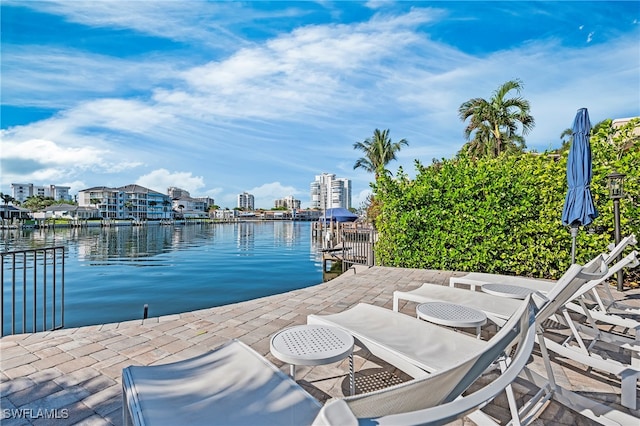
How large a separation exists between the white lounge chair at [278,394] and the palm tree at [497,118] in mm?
16297

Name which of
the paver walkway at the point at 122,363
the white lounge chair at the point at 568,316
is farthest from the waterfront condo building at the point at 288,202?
the white lounge chair at the point at 568,316

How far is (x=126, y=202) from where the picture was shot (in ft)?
254

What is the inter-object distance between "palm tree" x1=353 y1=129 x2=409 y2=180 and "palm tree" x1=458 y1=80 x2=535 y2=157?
12.5m

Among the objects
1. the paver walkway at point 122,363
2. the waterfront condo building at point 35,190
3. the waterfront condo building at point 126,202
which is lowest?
the paver walkway at point 122,363

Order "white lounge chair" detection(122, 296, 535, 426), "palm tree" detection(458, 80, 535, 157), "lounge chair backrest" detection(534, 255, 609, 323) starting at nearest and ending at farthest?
"white lounge chair" detection(122, 296, 535, 426)
"lounge chair backrest" detection(534, 255, 609, 323)
"palm tree" detection(458, 80, 535, 157)

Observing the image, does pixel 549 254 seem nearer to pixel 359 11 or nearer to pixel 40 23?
pixel 359 11

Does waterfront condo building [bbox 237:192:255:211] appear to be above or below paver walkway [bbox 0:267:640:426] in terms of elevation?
above

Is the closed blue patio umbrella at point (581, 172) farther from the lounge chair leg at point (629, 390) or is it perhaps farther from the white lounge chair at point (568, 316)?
the lounge chair leg at point (629, 390)

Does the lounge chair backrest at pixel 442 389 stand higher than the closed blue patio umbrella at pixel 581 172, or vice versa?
the closed blue patio umbrella at pixel 581 172

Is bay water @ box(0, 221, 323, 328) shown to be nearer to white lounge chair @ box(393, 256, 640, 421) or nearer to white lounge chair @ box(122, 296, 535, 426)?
white lounge chair @ box(393, 256, 640, 421)

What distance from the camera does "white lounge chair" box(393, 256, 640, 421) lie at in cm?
181

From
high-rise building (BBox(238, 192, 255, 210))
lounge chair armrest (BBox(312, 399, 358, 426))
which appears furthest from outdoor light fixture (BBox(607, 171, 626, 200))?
high-rise building (BBox(238, 192, 255, 210))

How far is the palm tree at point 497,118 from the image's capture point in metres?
15.9

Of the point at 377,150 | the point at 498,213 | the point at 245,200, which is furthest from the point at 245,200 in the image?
the point at 498,213
